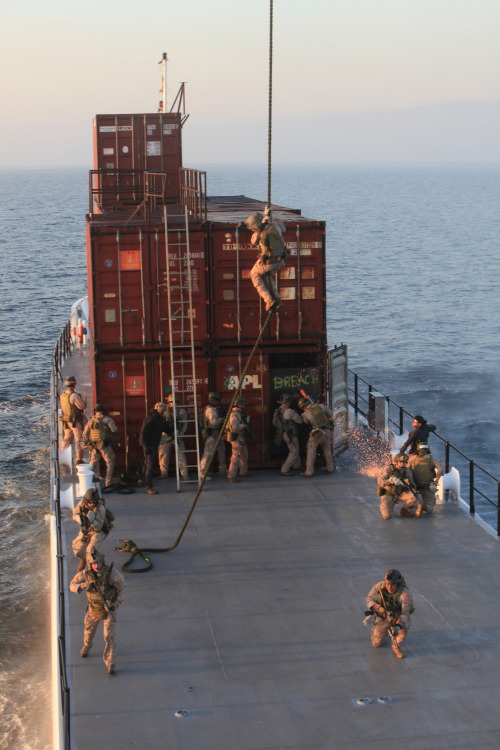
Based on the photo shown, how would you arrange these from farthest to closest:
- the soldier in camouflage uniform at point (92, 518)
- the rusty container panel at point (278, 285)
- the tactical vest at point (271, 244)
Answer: the rusty container panel at point (278, 285) → the tactical vest at point (271, 244) → the soldier in camouflage uniform at point (92, 518)

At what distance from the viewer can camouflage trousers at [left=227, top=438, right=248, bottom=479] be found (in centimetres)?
1827

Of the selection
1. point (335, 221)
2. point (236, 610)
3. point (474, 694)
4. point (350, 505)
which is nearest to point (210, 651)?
point (236, 610)

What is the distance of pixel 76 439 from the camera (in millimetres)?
19297

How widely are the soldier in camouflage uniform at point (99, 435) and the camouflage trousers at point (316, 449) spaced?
12.2ft

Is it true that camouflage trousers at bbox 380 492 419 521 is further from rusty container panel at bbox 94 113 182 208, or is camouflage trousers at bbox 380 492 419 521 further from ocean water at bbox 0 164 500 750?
rusty container panel at bbox 94 113 182 208

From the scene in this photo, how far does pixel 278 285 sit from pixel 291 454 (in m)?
3.30

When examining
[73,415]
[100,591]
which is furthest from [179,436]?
[100,591]

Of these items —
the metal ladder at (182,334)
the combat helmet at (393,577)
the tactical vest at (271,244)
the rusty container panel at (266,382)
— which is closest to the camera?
the combat helmet at (393,577)

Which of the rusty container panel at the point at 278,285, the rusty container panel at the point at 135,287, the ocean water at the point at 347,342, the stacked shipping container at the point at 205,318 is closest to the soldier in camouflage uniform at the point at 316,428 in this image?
the stacked shipping container at the point at 205,318

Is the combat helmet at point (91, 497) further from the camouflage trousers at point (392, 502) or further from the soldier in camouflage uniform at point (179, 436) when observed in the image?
the camouflage trousers at point (392, 502)

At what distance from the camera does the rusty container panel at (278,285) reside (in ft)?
60.7

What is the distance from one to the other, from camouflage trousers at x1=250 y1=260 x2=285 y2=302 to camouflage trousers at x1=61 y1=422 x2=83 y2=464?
20.1ft

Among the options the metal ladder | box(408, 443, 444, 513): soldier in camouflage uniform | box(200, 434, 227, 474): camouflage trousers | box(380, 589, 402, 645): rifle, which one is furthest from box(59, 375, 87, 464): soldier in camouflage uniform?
box(380, 589, 402, 645): rifle

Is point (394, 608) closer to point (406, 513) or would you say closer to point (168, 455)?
point (406, 513)
